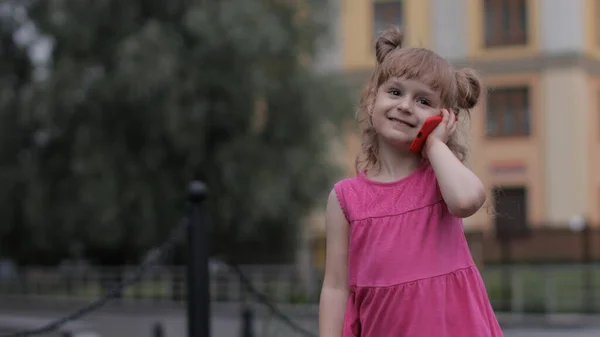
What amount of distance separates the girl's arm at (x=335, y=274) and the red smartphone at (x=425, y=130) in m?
0.26

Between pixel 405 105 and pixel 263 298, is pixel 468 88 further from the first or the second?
pixel 263 298

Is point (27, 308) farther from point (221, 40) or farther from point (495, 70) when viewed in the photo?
point (495, 70)

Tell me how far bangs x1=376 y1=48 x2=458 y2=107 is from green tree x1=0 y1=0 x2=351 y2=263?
15721mm

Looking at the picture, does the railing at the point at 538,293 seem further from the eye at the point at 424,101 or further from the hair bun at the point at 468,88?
the eye at the point at 424,101

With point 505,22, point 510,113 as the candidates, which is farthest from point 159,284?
point 505,22

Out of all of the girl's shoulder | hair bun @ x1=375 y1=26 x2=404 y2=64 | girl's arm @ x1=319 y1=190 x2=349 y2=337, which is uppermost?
hair bun @ x1=375 y1=26 x2=404 y2=64

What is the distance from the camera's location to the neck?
8.36 feet

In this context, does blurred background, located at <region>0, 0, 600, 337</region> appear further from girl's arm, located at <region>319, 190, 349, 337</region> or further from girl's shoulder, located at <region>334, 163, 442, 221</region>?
girl's shoulder, located at <region>334, 163, 442, 221</region>

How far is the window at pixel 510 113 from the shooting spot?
3041 centimetres

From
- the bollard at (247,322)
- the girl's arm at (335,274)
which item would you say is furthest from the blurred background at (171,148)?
the girl's arm at (335,274)

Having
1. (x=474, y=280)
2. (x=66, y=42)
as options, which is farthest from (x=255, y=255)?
(x=474, y=280)

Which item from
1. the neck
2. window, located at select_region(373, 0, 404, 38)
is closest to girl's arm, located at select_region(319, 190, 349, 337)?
the neck

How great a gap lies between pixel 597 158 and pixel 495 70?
4356 millimetres

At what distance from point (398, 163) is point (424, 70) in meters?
0.25
